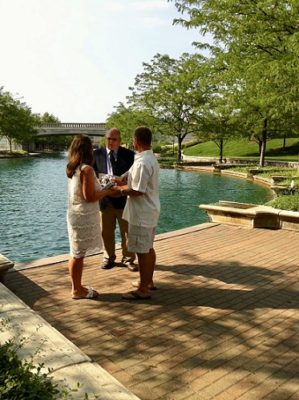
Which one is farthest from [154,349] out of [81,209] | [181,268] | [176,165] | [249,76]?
[176,165]

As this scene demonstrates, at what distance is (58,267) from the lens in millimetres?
6477

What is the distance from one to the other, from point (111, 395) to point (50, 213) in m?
13.0

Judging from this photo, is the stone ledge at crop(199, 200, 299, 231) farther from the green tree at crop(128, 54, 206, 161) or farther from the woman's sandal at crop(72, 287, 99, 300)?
the green tree at crop(128, 54, 206, 161)

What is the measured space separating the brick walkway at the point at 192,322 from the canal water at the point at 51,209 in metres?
4.11

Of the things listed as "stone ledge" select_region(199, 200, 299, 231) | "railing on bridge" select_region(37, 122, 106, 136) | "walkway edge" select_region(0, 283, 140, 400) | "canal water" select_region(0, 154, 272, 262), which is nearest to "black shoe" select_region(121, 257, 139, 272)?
"walkway edge" select_region(0, 283, 140, 400)

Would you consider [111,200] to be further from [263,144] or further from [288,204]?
[263,144]

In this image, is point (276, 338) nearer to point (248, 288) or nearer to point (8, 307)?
point (248, 288)

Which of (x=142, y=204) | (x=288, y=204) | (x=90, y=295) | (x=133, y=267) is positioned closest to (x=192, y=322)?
(x=90, y=295)

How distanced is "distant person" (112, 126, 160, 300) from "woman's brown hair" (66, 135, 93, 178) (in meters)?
0.53

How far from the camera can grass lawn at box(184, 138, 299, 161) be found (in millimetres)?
56928

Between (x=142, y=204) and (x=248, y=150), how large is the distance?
2219 inches

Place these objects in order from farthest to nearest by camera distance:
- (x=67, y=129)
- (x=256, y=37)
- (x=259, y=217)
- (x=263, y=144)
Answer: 1. (x=67, y=129)
2. (x=263, y=144)
3. (x=256, y=37)
4. (x=259, y=217)

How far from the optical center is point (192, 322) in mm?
4578

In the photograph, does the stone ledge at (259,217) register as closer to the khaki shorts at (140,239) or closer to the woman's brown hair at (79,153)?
the khaki shorts at (140,239)
